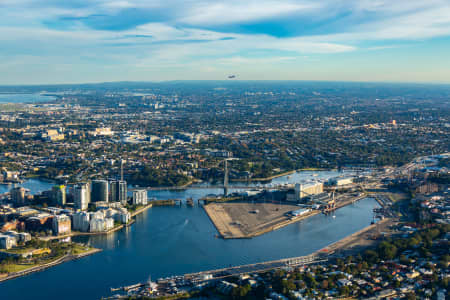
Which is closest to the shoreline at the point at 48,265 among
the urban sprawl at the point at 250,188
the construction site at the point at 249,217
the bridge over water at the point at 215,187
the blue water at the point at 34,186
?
the urban sprawl at the point at 250,188

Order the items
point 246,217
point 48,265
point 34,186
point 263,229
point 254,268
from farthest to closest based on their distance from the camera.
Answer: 1. point 34,186
2. point 246,217
3. point 263,229
4. point 48,265
5. point 254,268

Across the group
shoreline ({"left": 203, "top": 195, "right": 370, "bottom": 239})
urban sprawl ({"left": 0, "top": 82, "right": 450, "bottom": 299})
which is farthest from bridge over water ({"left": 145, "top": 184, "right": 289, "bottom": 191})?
shoreline ({"left": 203, "top": 195, "right": 370, "bottom": 239})

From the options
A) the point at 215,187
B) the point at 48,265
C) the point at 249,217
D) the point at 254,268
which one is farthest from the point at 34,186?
the point at 254,268

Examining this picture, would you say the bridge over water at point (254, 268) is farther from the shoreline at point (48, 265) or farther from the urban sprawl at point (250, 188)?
the shoreline at point (48, 265)

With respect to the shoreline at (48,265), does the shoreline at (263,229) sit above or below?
above

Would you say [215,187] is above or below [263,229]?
above

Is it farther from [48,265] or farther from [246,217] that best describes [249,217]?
[48,265]
